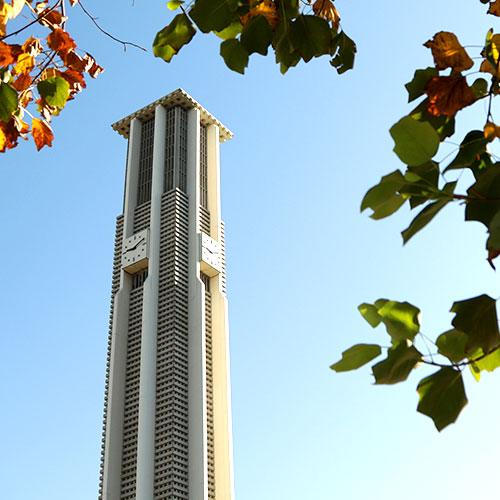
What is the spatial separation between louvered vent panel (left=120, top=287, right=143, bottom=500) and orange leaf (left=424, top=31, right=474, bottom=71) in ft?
77.3

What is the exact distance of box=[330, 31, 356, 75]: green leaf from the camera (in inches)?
51.4

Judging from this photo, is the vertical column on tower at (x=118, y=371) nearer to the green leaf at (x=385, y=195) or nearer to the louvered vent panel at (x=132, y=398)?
the louvered vent panel at (x=132, y=398)

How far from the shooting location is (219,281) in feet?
90.1

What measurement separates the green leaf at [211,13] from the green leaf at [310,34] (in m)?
0.11

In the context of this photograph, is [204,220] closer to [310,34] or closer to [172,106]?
[172,106]

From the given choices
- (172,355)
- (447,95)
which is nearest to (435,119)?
(447,95)

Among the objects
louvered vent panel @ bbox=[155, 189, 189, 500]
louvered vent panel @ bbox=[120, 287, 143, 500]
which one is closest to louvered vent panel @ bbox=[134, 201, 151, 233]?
louvered vent panel @ bbox=[155, 189, 189, 500]

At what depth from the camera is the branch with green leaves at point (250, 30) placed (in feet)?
3.25

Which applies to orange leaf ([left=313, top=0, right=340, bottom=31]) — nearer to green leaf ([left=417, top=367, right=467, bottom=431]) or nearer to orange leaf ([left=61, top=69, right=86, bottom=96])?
orange leaf ([left=61, top=69, right=86, bottom=96])

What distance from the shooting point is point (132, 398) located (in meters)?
24.8

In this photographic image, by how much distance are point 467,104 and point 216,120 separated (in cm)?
3158

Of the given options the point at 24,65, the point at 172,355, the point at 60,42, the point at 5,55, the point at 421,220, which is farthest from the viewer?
the point at 172,355

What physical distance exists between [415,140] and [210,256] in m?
27.0

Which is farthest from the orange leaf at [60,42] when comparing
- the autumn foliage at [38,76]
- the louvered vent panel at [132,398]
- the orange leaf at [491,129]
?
the louvered vent panel at [132,398]
